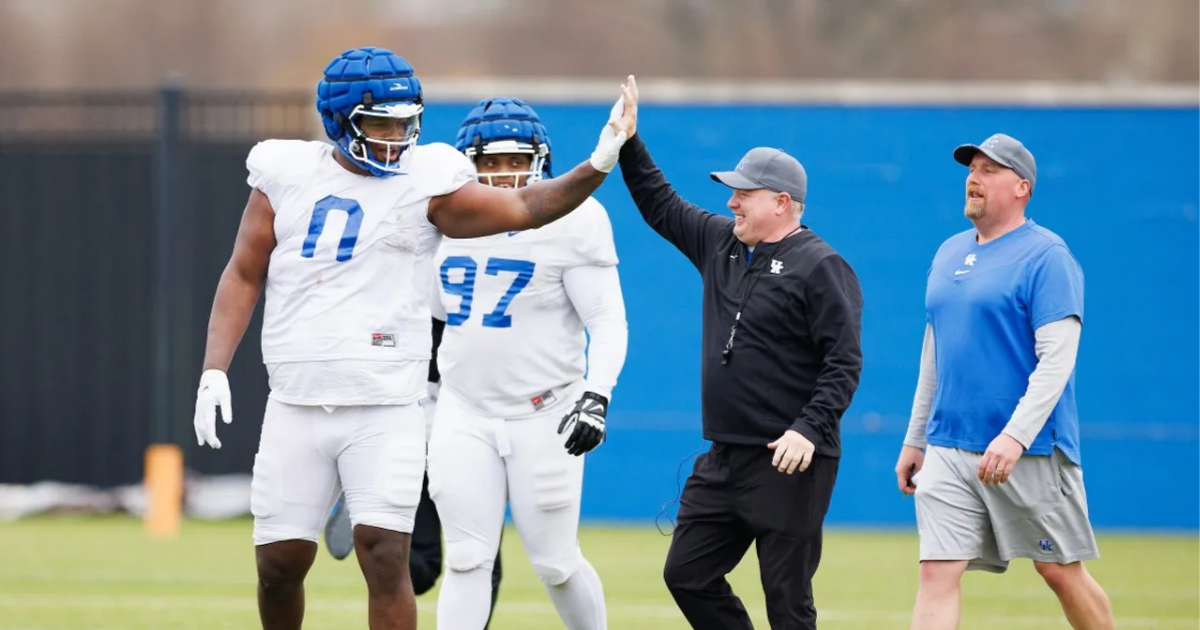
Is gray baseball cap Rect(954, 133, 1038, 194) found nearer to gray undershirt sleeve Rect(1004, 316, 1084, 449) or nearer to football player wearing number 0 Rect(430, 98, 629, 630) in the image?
gray undershirt sleeve Rect(1004, 316, 1084, 449)

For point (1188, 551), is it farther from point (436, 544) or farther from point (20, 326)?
point (20, 326)

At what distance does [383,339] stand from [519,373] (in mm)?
1003

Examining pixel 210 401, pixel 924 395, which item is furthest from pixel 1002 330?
pixel 210 401

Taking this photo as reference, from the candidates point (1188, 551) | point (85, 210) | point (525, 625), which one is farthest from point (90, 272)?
point (1188, 551)

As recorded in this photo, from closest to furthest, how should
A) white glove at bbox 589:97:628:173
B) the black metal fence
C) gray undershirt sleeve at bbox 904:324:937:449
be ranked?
white glove at bbox 589:97:628:173 < gray undershirt sleeve at bbox 904:324:937:449 < the black metal fence

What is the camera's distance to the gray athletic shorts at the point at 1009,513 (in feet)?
19.7

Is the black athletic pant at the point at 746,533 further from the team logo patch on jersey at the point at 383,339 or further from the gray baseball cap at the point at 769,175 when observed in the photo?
the team logo patch on jersey at the point at 383,339

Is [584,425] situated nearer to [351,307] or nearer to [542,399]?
[542,399]

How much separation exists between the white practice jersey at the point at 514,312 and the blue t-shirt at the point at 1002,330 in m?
1.32

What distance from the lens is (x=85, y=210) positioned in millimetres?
14664

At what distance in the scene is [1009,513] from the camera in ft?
19.8

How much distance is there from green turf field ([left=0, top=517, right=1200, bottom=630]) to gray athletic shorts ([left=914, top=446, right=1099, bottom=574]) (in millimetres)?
2356

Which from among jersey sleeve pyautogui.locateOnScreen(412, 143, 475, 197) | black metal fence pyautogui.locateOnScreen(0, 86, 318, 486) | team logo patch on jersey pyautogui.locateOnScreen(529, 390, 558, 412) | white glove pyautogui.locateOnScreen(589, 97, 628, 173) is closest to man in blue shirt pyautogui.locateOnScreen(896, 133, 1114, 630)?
team logo patch on jersey pyautogui.locateOnScreen(529, 390, 558, 412)

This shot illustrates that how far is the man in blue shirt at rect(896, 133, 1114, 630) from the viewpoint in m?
6.00
